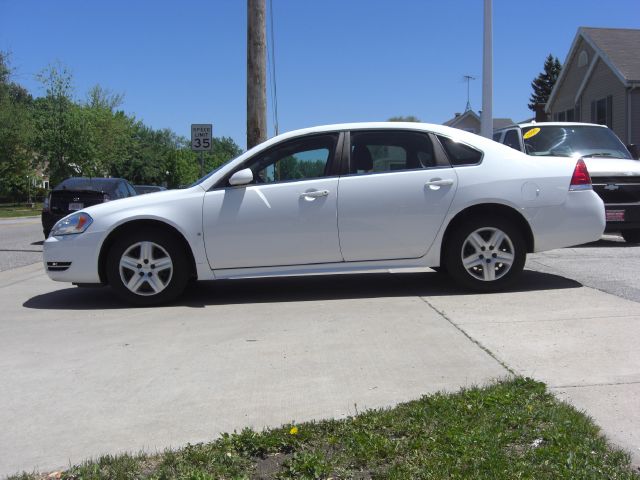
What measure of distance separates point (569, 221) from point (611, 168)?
140 inches

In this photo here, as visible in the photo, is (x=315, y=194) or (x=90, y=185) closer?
(x=315, y=194)

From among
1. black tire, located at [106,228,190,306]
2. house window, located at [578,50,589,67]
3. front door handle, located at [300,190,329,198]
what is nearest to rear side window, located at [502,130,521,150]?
front door handle, located at [300,190,329,198]

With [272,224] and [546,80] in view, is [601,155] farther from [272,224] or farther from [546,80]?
[546,80]

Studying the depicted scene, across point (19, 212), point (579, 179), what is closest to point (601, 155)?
point (579, 179)

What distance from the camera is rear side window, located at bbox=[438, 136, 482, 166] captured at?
6188mm

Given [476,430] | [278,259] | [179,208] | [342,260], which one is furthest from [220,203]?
[476,430]

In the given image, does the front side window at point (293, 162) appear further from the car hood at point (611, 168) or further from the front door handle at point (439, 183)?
the car hood at point (611, 168)

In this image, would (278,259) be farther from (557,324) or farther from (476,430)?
(476,430)

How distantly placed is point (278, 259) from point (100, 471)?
3424 mm

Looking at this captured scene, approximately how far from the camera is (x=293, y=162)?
20.2 feet

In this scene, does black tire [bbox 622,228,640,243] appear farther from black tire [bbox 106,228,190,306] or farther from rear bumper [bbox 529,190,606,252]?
black tire [bbox 106,228,190,306]

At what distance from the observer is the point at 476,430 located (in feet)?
9.55

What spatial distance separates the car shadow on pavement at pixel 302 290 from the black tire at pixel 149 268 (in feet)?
0.70

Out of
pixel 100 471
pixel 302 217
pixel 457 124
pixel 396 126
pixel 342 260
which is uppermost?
pixel 457 124
